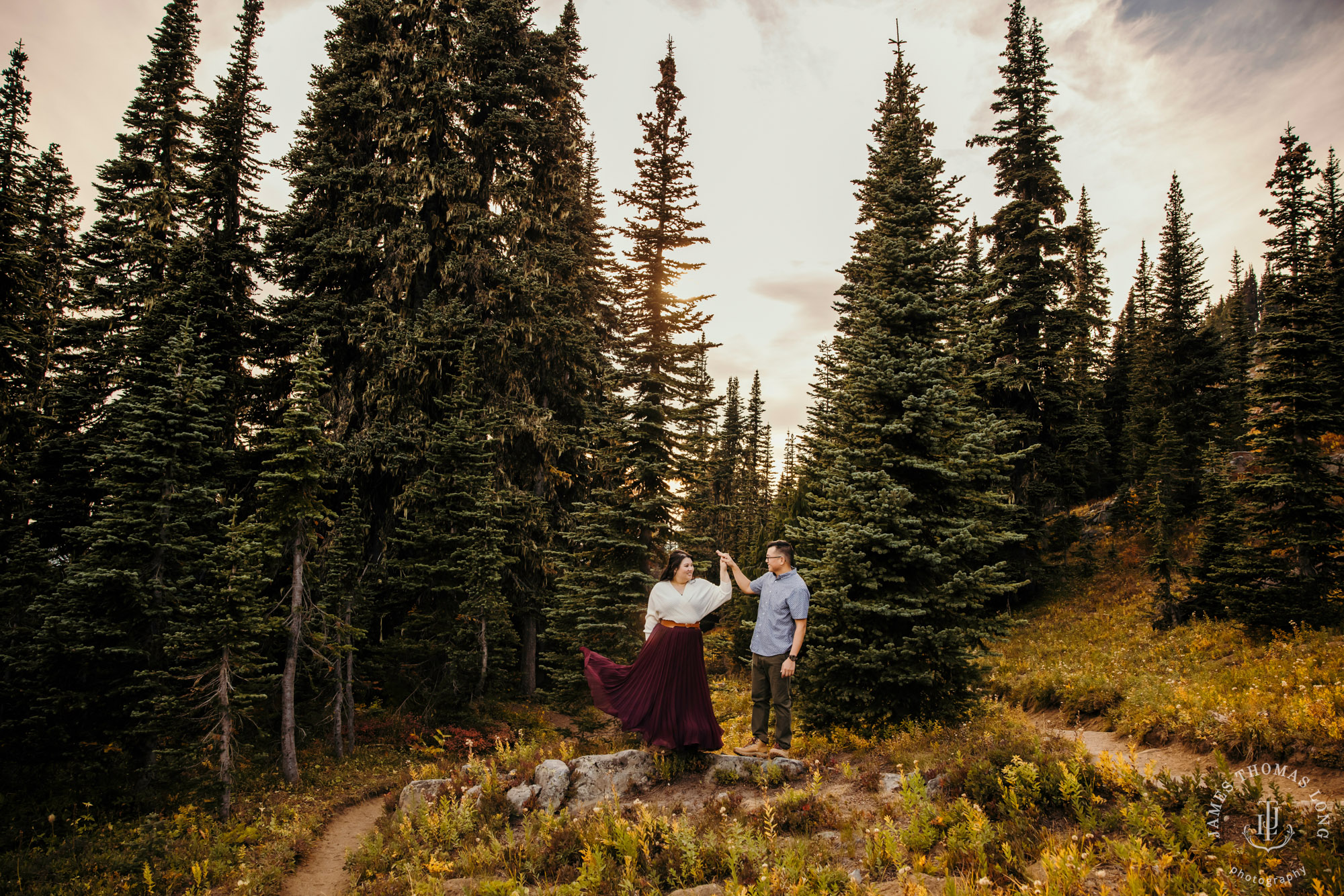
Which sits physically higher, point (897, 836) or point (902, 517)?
point (902, 517)

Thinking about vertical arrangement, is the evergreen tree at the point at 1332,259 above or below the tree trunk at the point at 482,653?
above

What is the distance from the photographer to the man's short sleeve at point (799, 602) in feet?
24.3

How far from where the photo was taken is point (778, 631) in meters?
7.70

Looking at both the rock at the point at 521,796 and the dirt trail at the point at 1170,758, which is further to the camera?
the rock at the point at 521,796

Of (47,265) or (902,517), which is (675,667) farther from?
(47,265)

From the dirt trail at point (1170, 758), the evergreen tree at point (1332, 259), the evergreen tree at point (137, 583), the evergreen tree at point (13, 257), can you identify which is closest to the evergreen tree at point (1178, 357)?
the evergreen tree at point (1332, 259)

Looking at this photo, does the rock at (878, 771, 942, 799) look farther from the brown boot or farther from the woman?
the woman

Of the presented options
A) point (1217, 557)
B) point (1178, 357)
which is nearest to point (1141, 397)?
point (1178, 357)

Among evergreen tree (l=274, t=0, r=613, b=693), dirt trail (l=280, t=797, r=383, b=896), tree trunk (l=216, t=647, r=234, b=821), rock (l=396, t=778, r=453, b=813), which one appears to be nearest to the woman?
rock (l=396, t=778, r=453, b=813)

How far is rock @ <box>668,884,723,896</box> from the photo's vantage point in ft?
17.0

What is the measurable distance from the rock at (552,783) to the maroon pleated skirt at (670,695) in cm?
150

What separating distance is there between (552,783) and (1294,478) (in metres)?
18.4

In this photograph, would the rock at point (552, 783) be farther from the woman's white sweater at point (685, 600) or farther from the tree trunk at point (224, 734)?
the tree trunk at point (224, 734)

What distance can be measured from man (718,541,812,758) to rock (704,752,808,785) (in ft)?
0.75
